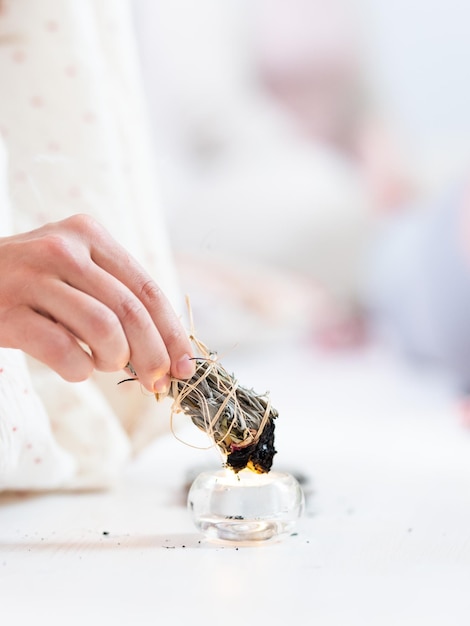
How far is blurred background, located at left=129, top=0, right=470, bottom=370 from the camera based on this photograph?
2.00m

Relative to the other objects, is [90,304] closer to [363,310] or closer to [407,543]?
[407,543]

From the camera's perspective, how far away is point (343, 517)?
762 millimetres

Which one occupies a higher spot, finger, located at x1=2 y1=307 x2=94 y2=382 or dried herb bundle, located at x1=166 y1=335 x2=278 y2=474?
finger, located at x1=2 y1=307 x2=94 y2=382

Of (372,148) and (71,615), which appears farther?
(372,148)

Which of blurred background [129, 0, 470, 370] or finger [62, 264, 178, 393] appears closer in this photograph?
finger [62, 264, 178, 393]

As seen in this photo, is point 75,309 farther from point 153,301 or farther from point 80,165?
point 80,165

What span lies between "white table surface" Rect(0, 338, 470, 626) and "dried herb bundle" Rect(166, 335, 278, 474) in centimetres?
7

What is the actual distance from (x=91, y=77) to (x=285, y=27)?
4.51 feet

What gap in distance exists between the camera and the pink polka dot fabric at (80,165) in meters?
0.85

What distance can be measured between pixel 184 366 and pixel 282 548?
0.53ft

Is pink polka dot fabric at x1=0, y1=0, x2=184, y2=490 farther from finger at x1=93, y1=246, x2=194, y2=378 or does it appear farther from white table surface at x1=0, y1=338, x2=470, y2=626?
finger at x1=93, y1=246, x2=194, y2=378

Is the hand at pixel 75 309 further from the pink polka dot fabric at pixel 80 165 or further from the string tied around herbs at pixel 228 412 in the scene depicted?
the pink polka dot fabric at pixel 80 165

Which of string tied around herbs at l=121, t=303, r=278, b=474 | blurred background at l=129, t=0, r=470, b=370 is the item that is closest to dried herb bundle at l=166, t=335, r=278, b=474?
string tied around herbs at l=121, t=303, r=278, b=474

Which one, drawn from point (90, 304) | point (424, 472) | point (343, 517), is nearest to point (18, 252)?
point (90, 304)
